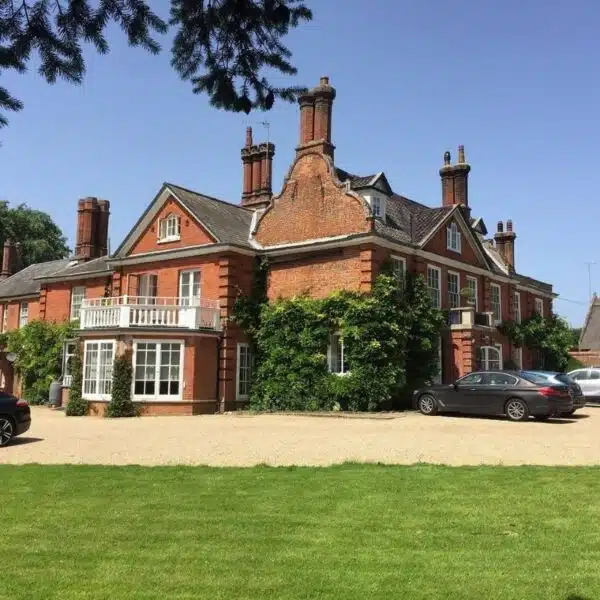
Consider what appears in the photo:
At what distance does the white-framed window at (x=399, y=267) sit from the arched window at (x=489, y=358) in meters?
5.54

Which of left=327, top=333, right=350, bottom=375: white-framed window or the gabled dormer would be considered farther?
the gabled dormer

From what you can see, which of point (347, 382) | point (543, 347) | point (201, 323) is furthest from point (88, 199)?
point (543, 347)

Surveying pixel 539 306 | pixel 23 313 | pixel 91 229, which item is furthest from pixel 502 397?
pixel 23 313

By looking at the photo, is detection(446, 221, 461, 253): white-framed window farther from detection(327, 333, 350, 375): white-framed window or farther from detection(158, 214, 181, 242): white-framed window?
detection(158, 214, 181, 242): white-framed window

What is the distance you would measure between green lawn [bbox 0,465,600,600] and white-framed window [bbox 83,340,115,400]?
1580 centimetres

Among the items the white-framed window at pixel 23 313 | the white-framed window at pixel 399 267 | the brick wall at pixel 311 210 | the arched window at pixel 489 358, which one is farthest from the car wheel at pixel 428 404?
the white-framed window at pixel 23 313

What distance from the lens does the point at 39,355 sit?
3409 cm

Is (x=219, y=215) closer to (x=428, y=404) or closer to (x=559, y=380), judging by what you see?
(x=428, y=404)

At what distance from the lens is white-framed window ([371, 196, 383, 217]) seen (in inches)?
1054

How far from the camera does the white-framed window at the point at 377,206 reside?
26781 mm

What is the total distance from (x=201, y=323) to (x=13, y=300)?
19402 mm

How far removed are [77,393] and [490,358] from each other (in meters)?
18.9

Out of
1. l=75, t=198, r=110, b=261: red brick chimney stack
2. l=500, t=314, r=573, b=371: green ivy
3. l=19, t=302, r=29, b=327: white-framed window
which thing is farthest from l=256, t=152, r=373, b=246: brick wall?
l=19, t=302, r=29, b=327: white-framed window

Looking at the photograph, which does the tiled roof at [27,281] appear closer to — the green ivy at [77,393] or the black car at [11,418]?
the green ivy at [77,393]
